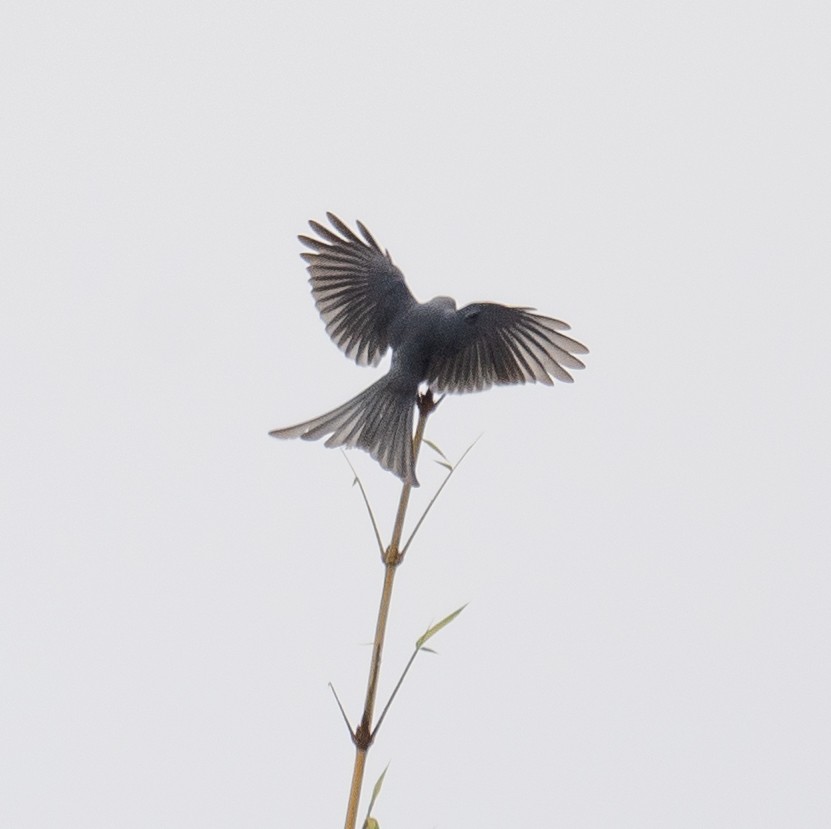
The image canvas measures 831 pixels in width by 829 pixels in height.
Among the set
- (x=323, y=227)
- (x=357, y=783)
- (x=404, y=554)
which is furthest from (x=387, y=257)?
(x=357, y=783)

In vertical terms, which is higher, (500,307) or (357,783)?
(500,307)

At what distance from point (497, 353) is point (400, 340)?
51 mm

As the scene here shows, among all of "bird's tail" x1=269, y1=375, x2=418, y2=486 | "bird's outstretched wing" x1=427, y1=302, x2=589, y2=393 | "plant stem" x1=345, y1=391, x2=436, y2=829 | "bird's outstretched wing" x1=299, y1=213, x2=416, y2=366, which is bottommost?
"plant stem" x1=345, y1=391, x2=436, y2=829

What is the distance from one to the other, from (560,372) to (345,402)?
4.5 inches

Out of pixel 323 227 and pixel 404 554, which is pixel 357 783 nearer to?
pixel 404 554

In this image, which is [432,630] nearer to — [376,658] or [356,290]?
[376,658]

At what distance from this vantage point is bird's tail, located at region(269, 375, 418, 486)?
430 millimetres

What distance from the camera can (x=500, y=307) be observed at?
18.4 inches

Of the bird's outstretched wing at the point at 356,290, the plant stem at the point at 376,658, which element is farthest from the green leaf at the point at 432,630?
the bird's outstretched wing at the point at 356,290

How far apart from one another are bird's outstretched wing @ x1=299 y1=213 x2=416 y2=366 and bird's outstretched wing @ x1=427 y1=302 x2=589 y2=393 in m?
0.04

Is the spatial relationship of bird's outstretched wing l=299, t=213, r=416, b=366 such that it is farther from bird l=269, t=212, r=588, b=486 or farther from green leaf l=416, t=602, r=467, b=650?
green leaf l=416, t=602, r=467, b=650

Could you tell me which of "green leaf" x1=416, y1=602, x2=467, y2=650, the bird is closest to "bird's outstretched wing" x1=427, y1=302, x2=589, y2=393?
the bird

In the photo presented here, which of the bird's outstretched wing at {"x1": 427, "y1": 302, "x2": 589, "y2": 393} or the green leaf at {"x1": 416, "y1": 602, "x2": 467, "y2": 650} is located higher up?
the bird's outstretched wing at {"x1": 427, "y1": 302, "x2": 589, "y2": 393}

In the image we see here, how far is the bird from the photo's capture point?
448 millimetres
